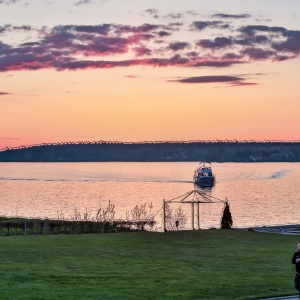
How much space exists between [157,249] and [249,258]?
734 centimetres

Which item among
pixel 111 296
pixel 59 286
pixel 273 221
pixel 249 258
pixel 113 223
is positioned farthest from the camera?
pixel 273 221

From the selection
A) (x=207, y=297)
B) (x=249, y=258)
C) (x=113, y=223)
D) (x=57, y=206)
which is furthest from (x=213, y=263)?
(x=57, y=206)

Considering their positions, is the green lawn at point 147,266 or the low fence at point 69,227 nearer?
the green lawn at point 147,266

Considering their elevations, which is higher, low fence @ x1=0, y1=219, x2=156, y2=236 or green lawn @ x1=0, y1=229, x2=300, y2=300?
low fence @ x1=0, y1=219, x2=156, y2=236

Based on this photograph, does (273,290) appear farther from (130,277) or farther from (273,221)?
(273,221)

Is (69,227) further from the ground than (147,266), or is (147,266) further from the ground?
(69,227)

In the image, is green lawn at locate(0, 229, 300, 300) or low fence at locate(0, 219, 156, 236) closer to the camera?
green lawn at locate(0, 229, 300, 300)

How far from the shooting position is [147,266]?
3859 cm

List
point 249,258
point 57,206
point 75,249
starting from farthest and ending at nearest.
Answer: point 57,206 < point 75,249 < point 249,258

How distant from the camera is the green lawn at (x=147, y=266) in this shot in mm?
30016

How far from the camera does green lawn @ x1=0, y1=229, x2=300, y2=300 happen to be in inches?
1182

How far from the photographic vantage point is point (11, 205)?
156625mm

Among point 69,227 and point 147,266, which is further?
point 69,227

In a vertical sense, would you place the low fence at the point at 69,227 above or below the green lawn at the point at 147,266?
above
